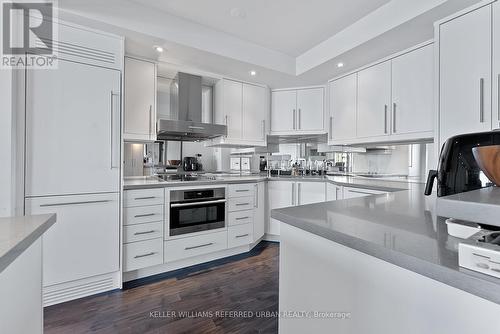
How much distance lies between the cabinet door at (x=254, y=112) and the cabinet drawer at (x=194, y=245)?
1427mm

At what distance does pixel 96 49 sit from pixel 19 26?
476mm

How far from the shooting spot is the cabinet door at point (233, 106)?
313 centimetres

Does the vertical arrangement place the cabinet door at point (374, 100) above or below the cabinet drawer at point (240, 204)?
above

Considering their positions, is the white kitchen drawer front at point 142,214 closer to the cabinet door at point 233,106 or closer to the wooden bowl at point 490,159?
the cabinet door at point 233,106

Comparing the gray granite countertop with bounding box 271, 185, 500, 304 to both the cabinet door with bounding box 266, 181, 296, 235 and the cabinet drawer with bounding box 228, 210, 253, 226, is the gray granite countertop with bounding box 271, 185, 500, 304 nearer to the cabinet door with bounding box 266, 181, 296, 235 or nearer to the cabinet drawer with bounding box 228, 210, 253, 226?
the cabinet drawer with bounding box 228, 210, 253, 226

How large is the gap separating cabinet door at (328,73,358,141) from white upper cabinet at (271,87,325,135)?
0.70ft

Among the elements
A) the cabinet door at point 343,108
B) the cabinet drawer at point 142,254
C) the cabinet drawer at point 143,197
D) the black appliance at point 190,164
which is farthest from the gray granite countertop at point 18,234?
the cabinet door at point 343,108

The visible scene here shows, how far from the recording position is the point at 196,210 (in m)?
2.48

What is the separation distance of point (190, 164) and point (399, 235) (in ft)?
9.42

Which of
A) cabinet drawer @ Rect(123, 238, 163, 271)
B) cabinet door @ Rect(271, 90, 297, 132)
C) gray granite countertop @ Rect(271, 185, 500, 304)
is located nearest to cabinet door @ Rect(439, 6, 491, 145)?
gray granite countertop @ Rect(271, 185, 500, 304)

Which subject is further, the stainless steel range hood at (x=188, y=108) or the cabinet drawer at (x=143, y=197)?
the stainless steel range hood at (x=188, y=108)

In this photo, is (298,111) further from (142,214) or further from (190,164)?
(142,214)

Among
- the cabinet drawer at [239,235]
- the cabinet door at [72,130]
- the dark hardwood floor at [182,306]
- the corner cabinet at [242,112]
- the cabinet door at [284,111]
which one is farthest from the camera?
the cabinet door at [284,111]

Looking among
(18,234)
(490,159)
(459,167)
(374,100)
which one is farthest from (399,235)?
(374,100)
